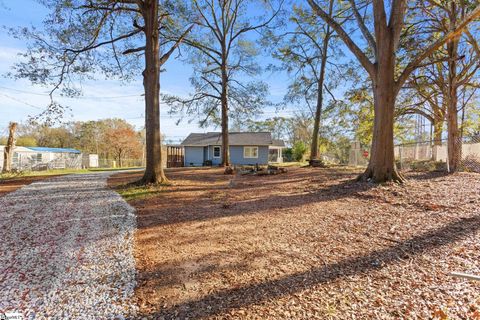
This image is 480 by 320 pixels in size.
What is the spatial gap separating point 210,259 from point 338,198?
12.5 feet

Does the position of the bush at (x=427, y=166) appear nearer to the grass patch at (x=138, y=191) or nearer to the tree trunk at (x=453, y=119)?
the tree trunk at (x=453, y=119)

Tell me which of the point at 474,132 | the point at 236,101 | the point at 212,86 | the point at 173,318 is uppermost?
the point at 212,86

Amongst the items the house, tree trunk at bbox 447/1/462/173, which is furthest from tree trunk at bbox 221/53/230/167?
tree trunk at bbox 447/1/462/173

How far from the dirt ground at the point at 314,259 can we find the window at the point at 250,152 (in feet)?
58.4

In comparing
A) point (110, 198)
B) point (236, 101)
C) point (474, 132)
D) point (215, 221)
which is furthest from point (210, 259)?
point (474, 132)

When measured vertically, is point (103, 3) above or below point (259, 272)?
above

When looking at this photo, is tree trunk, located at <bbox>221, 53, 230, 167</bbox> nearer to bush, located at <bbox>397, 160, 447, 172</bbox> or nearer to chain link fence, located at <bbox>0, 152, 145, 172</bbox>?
bush, located at <bbox>397, 160, 447, 172</bbox>

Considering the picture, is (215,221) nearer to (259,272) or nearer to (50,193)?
(259,272)

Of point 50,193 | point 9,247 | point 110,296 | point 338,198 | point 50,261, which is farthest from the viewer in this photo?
point 50,193

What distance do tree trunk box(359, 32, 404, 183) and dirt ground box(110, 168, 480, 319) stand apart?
125 centimetres

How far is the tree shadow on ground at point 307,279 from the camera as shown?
199 cm

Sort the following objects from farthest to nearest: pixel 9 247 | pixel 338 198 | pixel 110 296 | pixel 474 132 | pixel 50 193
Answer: pixel 474 132 → pixel 50 193 → pixel 338 198 → pixel 9 247 → pixel 110 296

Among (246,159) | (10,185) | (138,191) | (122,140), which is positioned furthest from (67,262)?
(122,140)

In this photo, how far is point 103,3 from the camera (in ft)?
26.3
